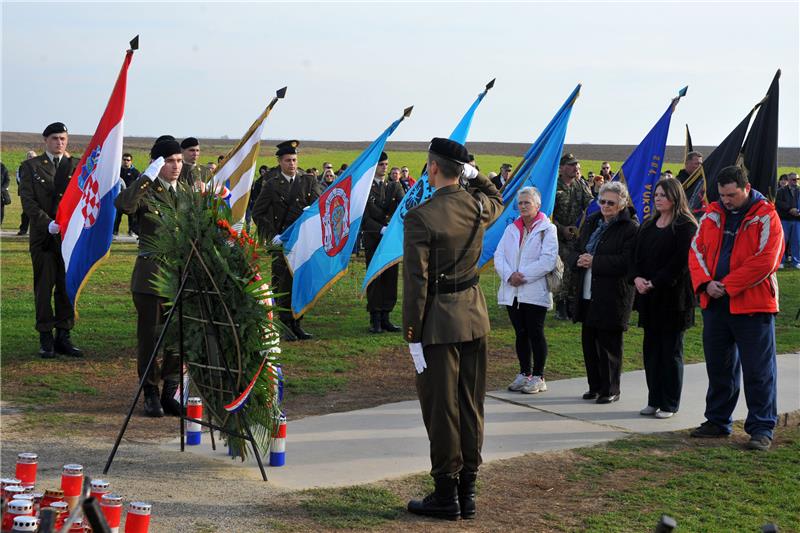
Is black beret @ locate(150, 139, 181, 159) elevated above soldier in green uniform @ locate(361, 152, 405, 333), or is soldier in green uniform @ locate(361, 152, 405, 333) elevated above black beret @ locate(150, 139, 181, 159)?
black beret @ locate(150, 139, 181, 159)

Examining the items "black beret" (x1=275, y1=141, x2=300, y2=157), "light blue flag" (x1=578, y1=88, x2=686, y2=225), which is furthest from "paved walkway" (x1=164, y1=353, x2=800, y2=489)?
"black beret" (x1=275, y1=141, x2=300, y2=157)

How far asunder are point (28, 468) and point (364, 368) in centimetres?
566

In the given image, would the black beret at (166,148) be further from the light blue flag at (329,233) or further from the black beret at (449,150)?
the light blue flag at (329,233)

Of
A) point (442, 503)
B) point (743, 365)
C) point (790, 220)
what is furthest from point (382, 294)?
point (790, 220)

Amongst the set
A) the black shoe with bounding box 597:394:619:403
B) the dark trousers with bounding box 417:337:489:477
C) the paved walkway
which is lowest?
the paved walkway

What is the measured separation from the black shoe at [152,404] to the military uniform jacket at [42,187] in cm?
319

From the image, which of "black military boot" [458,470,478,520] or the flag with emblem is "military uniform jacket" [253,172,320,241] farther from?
"black military boot" [458,470,478,520]

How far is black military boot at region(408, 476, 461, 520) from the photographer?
5820 millimetres

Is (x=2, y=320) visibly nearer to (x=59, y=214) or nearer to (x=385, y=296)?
(x=59, y=214)

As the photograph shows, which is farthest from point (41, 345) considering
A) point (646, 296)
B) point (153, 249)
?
point (646, 296)

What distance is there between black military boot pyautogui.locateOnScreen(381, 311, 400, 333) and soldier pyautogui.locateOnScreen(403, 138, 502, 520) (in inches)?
286

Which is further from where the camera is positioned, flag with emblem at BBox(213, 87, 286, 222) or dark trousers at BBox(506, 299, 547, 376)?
flag with emblem at BBox(213, 87, 286, 222)

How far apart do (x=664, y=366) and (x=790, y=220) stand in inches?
673

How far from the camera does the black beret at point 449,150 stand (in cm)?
584
